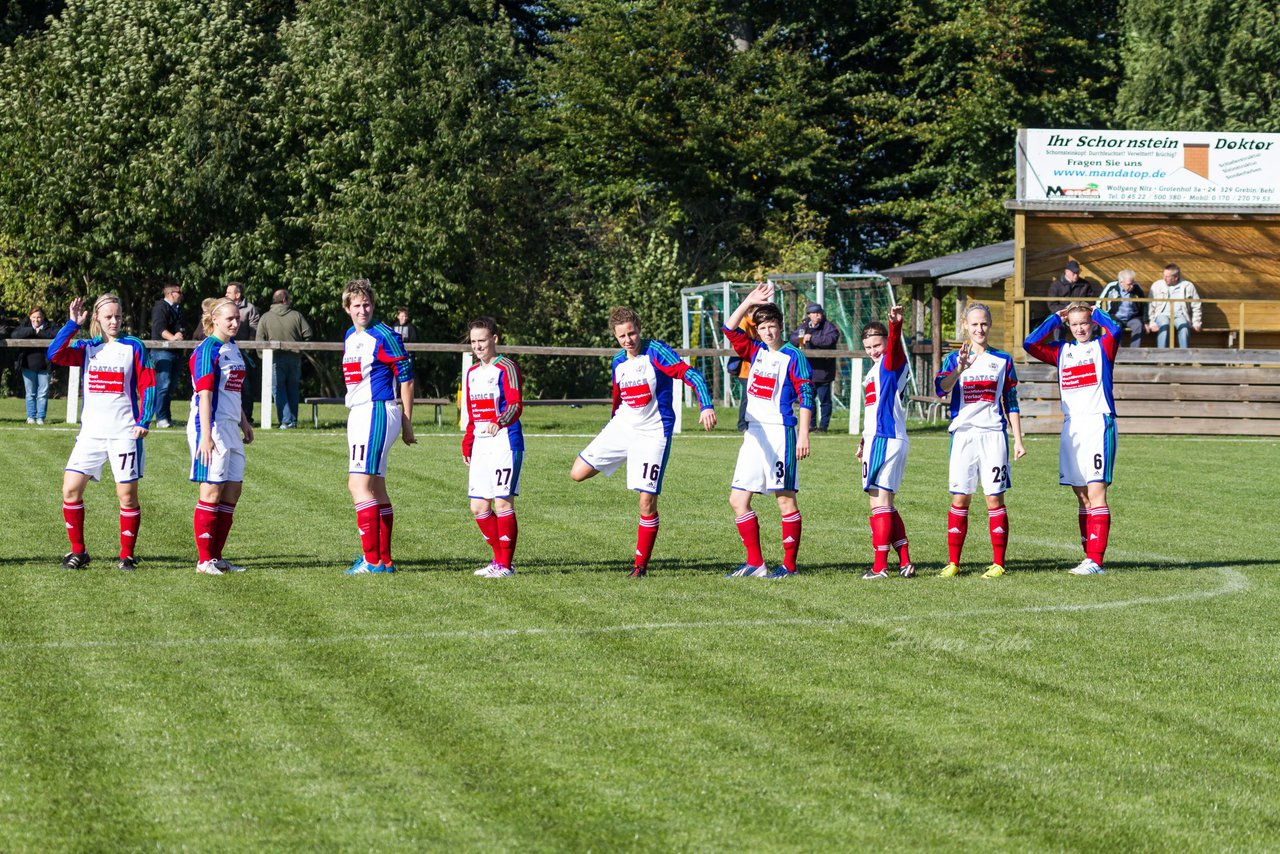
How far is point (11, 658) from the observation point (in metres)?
7.78

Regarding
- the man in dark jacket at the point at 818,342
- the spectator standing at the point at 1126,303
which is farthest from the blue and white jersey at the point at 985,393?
the spectator standing at the point at 1126,303

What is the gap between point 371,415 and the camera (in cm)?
1101

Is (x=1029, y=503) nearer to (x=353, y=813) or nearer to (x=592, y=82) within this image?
(x=353, y=813)

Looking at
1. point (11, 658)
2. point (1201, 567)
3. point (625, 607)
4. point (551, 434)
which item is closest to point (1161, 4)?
point (551, 434)

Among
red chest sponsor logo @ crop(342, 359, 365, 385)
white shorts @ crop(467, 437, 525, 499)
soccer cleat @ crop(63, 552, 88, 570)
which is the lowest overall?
soccer cleat @ crop(63, 552, 88, 570)

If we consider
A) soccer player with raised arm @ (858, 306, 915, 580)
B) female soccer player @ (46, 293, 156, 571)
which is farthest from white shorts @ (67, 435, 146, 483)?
soccer player with raised arm @ (858, 306, 915, 580)

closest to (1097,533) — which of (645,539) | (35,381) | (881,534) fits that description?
(881,534)

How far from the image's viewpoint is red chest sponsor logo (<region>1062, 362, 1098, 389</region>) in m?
11.7

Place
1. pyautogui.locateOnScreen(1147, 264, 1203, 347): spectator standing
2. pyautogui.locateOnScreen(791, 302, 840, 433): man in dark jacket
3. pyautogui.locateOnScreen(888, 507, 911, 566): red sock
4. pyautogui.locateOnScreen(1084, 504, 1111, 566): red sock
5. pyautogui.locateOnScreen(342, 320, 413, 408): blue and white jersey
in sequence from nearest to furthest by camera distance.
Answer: pyautogui.locateOnScreen(342, 320, 413, 408): blue and white jersey → pyautogui.locateOnScreen(888, 507, 911, 566): red sock → pyautogui.locateOnScreen(1084, 504, 1111, 566): red sock → pyautogui.locateOnScreen(791, 302, 840, 433): man in dark jacket → pyautogui.locateOnScreen(1147, 264, 1203, 347): spectator standing

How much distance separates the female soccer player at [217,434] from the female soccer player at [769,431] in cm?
329

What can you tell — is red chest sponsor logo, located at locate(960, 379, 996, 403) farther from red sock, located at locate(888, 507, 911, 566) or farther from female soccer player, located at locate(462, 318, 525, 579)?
female soccer player, located at locate(462, 318, 525, 579)

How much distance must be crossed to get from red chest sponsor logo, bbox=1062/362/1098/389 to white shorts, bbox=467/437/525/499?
3.95 m

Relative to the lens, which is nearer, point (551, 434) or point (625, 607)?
point (625, 607)

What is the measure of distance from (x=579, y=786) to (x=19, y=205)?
104 ft
